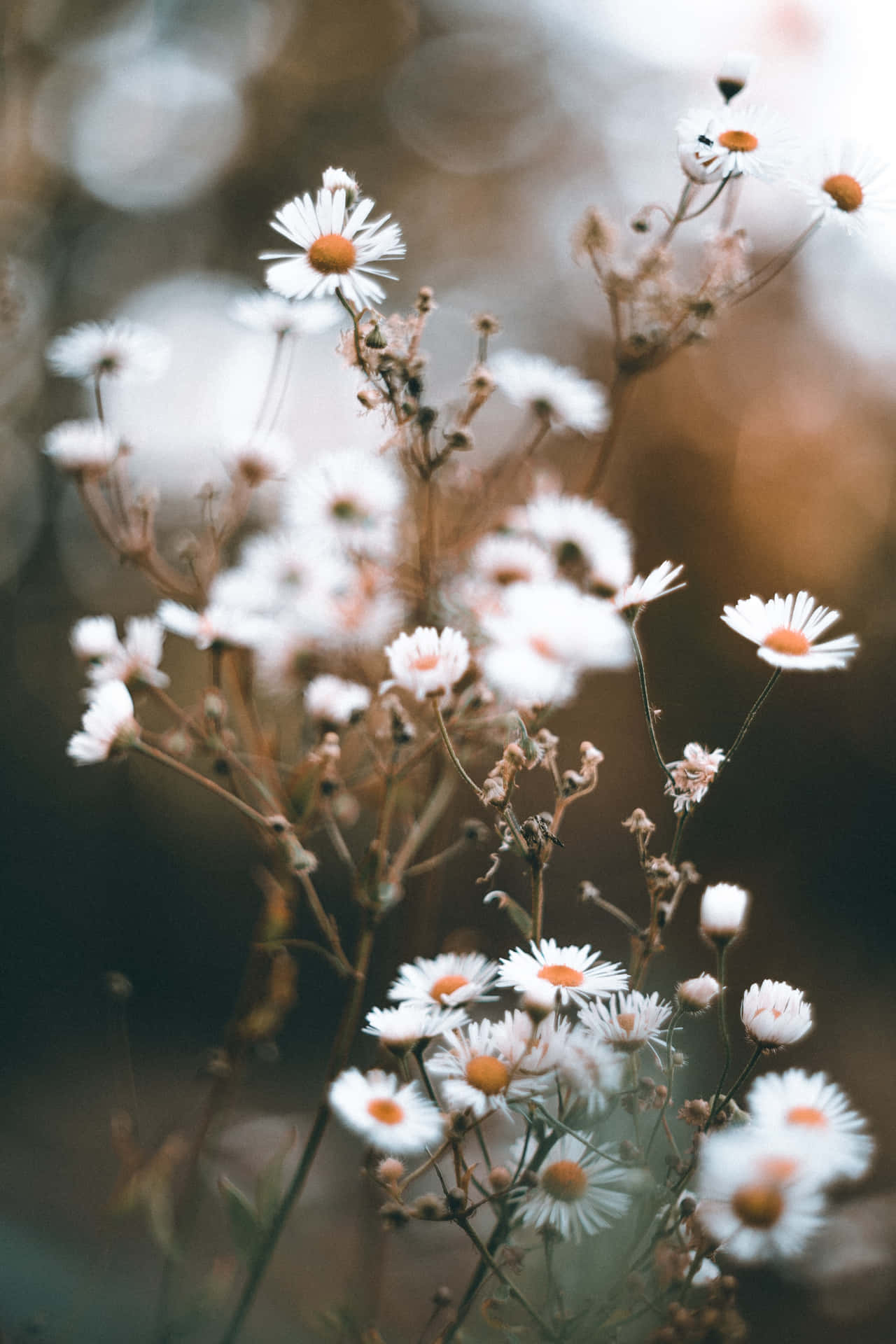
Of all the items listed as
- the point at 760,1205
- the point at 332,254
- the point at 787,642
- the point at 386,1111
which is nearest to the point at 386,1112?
the point at 386,1111

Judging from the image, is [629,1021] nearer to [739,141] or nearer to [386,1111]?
[386,1111]

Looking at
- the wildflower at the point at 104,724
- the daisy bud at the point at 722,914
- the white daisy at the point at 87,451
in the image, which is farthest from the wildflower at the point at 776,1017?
the white daisy at the point at 87,451

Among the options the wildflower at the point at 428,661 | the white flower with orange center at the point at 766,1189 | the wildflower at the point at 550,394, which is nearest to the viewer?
the white flower with orange center at the point at 766,1189

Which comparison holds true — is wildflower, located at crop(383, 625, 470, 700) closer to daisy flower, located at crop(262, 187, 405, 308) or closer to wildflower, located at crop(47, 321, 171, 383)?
daisy flower, located at crop(262, 187, 405, 308)

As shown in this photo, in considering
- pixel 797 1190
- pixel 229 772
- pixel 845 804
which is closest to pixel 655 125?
pixel 845 804

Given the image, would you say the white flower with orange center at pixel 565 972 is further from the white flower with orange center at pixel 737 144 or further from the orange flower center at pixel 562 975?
the white flower with orange center at pixel 737 144

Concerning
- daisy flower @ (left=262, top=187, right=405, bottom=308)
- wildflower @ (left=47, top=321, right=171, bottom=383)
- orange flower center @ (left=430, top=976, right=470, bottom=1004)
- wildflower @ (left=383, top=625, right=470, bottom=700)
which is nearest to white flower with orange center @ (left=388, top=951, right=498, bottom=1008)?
orange flower center @ (left=430, top=976, right=470, bottom=1004)
